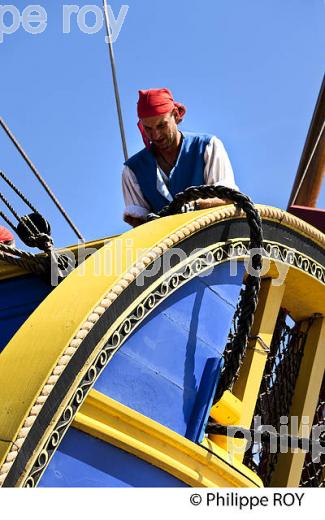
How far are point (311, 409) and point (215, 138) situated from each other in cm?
95

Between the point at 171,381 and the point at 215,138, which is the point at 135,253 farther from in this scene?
the point at 215,138

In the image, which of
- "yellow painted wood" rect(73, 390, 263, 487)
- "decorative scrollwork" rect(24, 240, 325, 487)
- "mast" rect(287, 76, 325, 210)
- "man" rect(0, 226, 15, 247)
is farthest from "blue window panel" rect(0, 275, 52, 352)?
"mast" rect(287, 76, 325, 210)

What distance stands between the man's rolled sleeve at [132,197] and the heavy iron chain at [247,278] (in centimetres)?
47

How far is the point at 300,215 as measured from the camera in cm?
391

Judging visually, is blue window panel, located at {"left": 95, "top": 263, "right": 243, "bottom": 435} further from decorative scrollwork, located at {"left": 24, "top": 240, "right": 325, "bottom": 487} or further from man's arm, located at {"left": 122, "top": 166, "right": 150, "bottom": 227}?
man's arm, located at {"left": 122, "top": 166, "right": 150, "bottom": 227}

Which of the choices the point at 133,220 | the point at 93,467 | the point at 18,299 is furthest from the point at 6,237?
the point at 93,467

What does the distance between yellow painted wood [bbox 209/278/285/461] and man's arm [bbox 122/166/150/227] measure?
0.53 metres

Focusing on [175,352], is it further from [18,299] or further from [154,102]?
[154,102]

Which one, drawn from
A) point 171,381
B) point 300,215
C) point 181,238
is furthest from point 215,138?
point 171,381

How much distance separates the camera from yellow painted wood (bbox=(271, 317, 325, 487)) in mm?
3518

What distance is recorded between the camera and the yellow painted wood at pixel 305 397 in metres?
3.52

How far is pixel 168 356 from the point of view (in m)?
2.92

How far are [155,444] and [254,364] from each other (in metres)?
0.66
